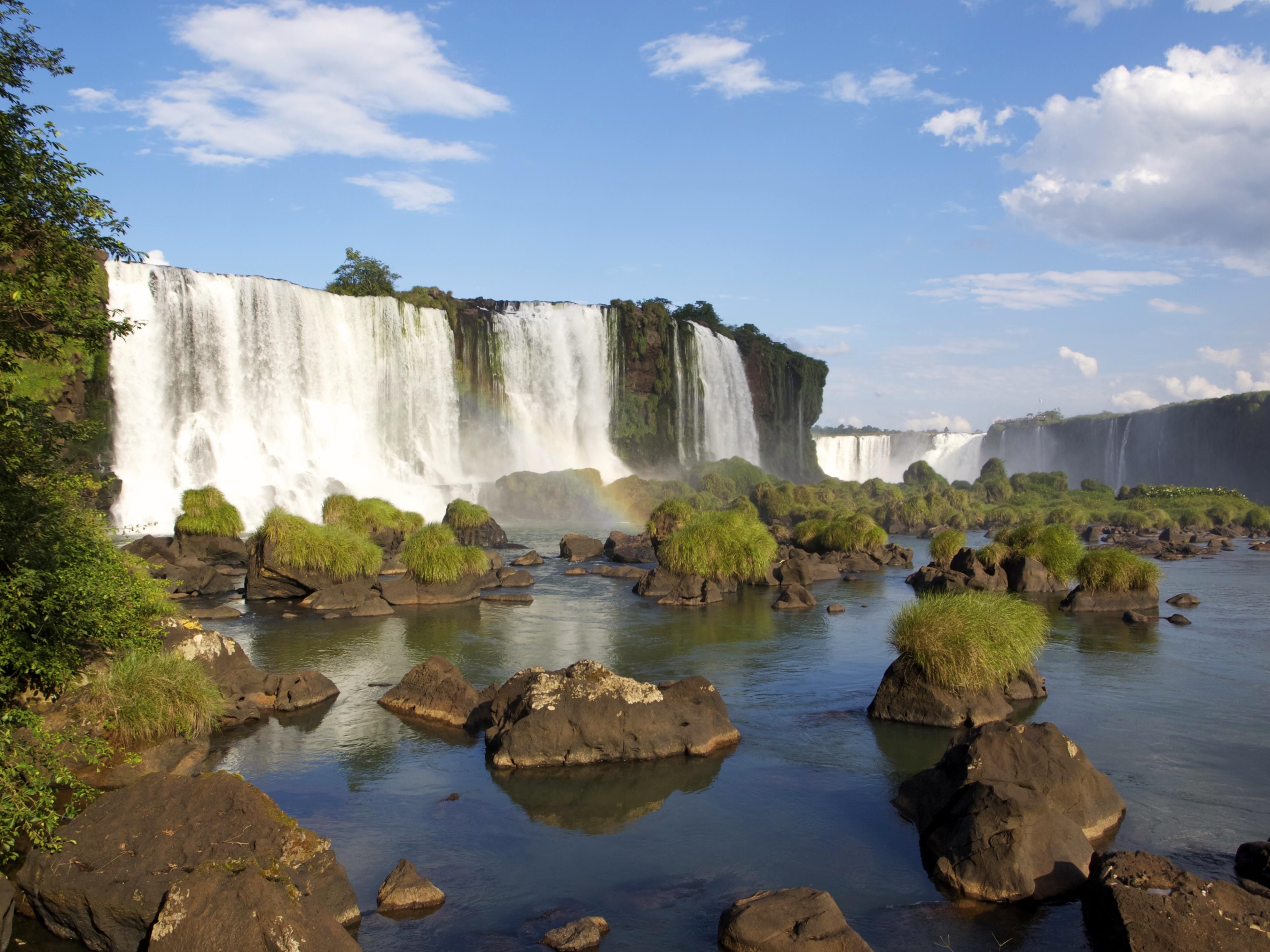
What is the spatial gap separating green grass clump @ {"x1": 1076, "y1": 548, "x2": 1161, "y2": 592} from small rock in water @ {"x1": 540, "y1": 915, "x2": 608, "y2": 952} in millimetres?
21393

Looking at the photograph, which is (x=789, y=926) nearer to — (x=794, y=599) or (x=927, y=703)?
(x=927, y=703)

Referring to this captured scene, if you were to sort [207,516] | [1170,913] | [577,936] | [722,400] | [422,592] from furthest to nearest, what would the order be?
[722,400], [207,516], [422,592], [577,936], [1170,913]

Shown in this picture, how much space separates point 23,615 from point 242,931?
4.91 meters

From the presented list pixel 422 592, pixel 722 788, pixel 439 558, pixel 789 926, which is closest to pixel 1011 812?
pixel 789 926

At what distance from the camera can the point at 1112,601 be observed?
24.2m

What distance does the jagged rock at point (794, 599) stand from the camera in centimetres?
2512

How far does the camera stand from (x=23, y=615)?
9.01 m

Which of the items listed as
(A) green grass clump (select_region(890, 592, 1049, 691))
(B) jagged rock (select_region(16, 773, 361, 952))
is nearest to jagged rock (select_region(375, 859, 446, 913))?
(B) jagged rock (select_region(16, 773, 361, 952))

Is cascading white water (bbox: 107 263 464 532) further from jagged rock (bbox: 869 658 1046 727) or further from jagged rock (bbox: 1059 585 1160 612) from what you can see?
jagged rock (bbox: 1059 585 1160 612)

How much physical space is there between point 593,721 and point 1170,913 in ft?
22.4

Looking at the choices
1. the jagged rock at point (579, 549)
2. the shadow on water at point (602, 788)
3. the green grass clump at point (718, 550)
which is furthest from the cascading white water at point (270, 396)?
the shadow on water at point (602, 788)

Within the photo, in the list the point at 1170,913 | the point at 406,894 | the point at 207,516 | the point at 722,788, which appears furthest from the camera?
the point at 207,516

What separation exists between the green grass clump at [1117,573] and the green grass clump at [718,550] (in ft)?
30.6

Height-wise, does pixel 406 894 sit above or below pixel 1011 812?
below
